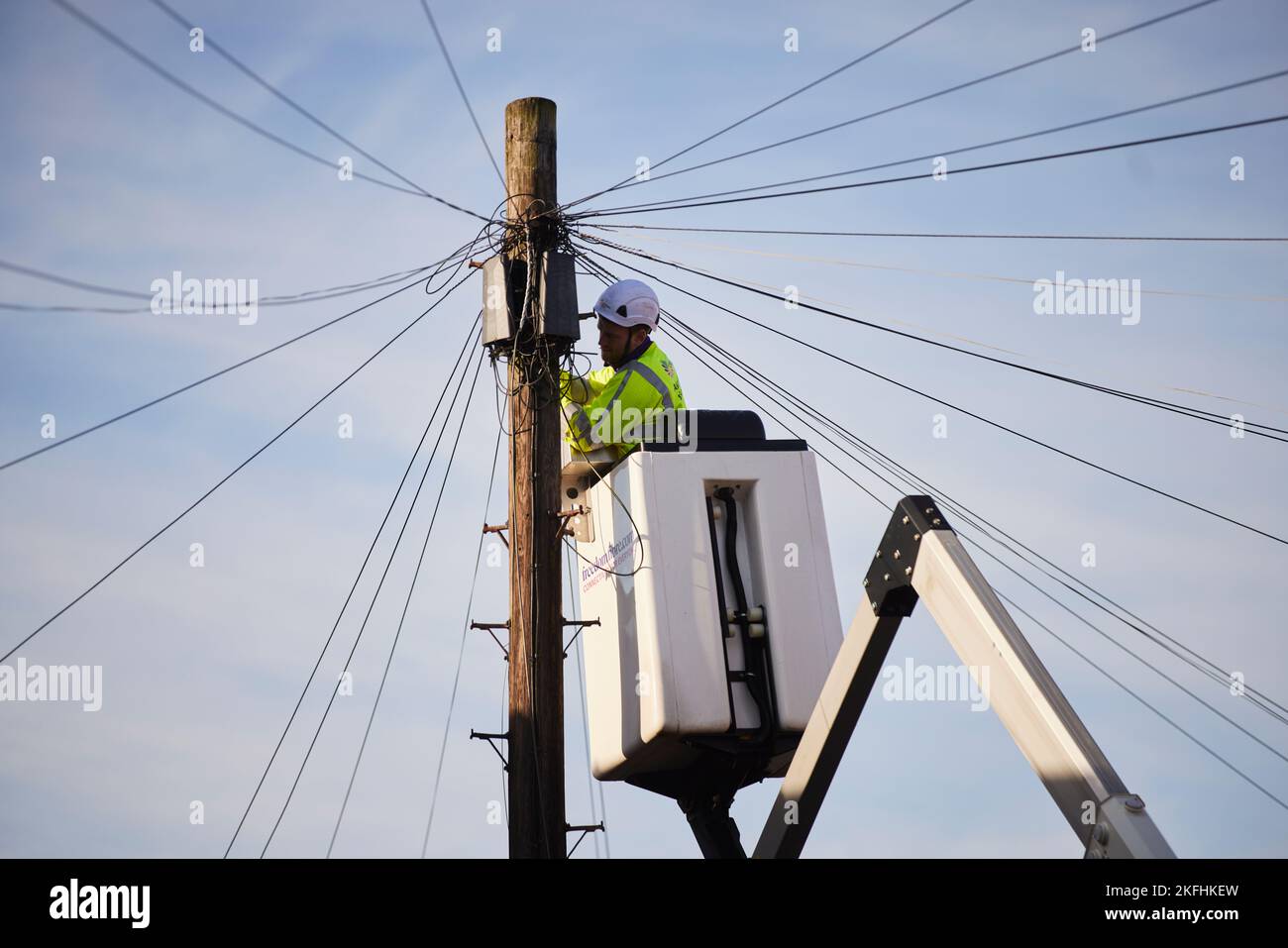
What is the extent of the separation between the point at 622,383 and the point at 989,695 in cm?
357

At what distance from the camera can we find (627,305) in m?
9.98

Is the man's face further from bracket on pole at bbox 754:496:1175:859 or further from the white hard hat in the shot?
bracket on pole at bbox 754:496:1175:859

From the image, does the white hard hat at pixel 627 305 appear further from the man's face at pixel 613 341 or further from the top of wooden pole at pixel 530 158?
the top of wooden pole at pixel 530 158

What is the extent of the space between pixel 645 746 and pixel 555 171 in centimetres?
385

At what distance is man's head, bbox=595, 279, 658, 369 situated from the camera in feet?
32.8

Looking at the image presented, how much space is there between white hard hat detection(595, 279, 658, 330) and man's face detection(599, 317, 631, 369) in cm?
5

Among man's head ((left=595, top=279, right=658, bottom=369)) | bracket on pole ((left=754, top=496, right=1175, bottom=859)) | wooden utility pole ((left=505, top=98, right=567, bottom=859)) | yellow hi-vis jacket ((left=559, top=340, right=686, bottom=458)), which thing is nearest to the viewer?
bracket on pole ((left=754, top=496, right=1175, bottom=859))

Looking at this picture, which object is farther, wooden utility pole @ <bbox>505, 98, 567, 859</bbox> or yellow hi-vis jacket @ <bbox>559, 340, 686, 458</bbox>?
yellow hi-vis jacket @ <bbox>559, 340, 686, 458</bbox>

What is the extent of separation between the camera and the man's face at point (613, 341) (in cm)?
1004

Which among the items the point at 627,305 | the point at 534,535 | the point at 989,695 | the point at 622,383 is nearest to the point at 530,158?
the point at 627,305

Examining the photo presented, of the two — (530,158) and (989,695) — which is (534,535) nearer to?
(530,158)

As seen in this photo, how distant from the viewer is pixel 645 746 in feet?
29.1

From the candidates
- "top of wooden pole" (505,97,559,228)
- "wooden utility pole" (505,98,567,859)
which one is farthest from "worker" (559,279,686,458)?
"top of wooden pole" (505,97,559,228)
